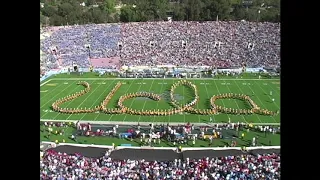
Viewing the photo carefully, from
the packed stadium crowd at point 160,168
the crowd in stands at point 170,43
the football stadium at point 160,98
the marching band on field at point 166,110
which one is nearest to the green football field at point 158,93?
the football stadium at point 160,98

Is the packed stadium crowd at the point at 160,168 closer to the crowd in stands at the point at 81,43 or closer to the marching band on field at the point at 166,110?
the marching band on field at the point at 166,110

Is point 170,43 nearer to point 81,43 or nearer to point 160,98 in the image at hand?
point 81,43

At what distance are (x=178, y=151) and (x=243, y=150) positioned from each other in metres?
1.74

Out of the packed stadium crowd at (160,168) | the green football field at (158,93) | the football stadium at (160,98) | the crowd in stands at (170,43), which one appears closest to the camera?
the packed stadium crowd at (160,168)

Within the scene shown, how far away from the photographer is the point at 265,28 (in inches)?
1171

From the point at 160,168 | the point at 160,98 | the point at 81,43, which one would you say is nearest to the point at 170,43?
the point at 81,43

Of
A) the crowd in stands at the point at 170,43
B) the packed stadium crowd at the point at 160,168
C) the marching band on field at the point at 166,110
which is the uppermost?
the crowd in stands at the point at 170,43

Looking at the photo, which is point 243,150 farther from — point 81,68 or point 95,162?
point 81,68

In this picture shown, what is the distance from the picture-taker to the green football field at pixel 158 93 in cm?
1501

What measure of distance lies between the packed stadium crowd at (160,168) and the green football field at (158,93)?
4.22 meters

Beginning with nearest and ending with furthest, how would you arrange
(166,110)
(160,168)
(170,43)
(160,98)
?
1. (160,168)
2. (166,110)
3. (160,98)
4. (170,43)

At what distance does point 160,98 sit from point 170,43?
37.9ft

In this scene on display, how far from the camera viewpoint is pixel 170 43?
28.2 meters
